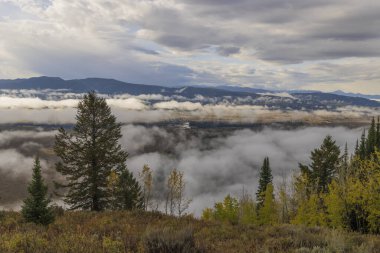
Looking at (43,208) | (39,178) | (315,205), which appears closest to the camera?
(43,208)

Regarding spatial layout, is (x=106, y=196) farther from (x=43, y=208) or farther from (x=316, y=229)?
(x=316, y=229)

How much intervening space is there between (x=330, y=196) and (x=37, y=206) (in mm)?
29217

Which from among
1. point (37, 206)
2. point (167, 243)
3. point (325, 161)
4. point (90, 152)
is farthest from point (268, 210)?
point (167, 243)

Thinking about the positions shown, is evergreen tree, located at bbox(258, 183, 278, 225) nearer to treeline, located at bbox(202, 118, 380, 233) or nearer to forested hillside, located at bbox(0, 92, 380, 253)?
treeline, located at bbox(202, 118, 380, 233)

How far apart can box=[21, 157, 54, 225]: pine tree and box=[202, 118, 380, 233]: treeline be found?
26.1 feet

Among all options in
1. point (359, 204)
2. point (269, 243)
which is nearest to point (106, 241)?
point (269, 243)

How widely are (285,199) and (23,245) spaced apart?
191ft

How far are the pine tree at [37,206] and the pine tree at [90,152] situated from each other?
14.5 metres

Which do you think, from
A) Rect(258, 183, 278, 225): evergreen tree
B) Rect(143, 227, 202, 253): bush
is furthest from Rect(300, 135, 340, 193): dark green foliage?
Rect(143, 227, 202, 253): bush

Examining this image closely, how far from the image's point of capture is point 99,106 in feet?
102

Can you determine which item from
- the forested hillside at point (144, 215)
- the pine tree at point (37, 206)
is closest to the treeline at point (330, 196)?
the forested hillside at point (144, 215)

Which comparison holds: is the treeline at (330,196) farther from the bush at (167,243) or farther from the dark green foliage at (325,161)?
the bush at (167,243)

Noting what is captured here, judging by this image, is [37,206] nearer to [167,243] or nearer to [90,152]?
[167,243]

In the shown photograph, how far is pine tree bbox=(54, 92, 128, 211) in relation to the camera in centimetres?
3023
